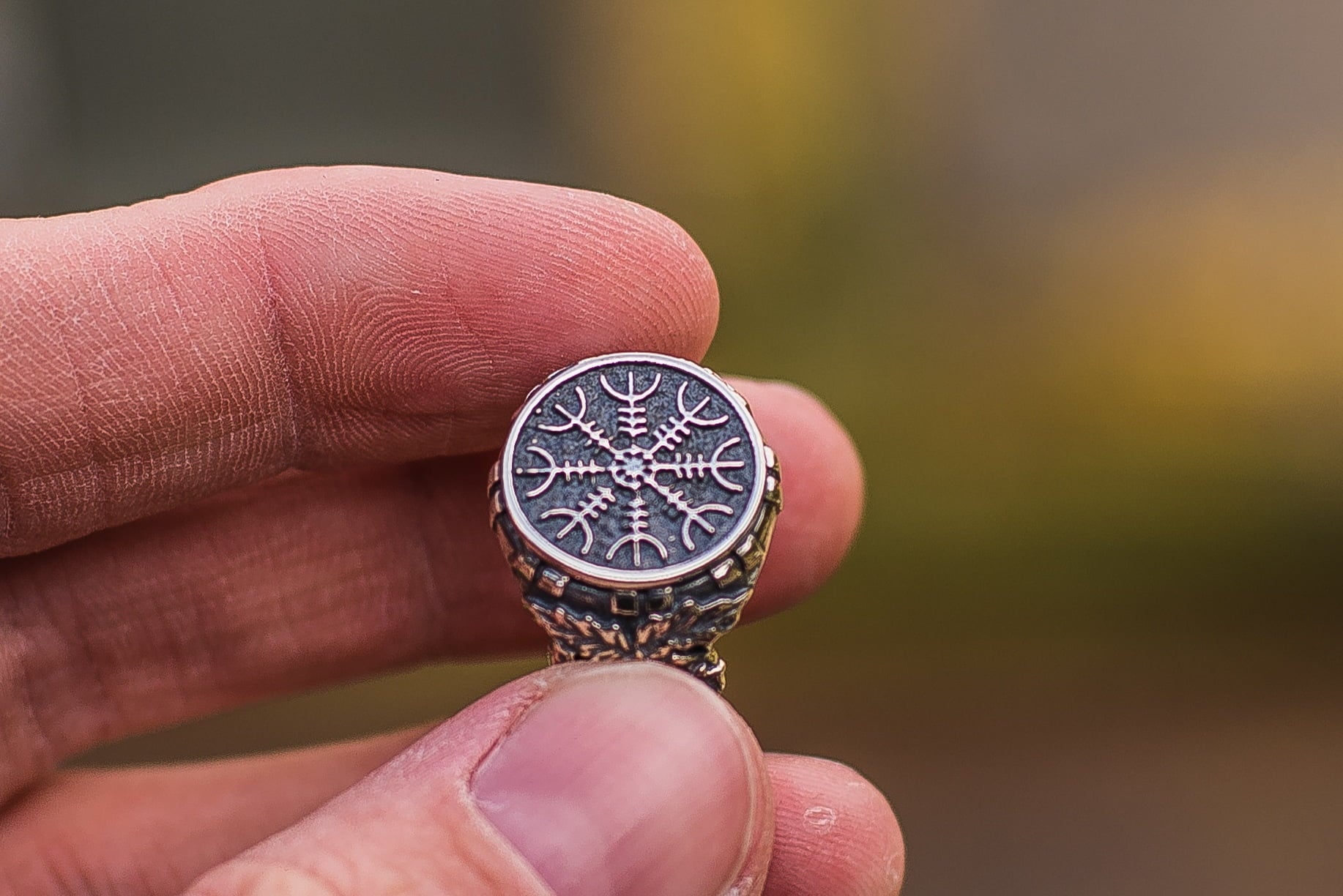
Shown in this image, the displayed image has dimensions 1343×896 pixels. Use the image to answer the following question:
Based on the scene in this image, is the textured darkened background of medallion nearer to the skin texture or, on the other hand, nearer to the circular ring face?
the circular ring face

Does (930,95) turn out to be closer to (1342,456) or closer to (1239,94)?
(1239,94)

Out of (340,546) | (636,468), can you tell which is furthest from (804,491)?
(340,546)

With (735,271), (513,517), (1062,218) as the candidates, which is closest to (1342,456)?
(1062,218)

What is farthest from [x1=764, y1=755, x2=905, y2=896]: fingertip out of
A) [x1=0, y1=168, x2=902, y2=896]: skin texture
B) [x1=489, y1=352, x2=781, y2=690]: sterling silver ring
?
[x1=489, y1=352, x2=781, y2=690]: sterling silver ring

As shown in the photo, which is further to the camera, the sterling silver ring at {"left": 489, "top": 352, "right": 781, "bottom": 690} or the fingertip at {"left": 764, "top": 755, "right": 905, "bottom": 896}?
the fingertip at {"left": 764, "top": 755, "right": 905, "bottom": 896}

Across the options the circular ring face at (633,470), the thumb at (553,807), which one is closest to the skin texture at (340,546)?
the thumb at (553,807)

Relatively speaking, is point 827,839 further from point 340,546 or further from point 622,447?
point 340,546

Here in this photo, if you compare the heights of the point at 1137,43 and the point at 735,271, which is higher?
the point at 1137,43
